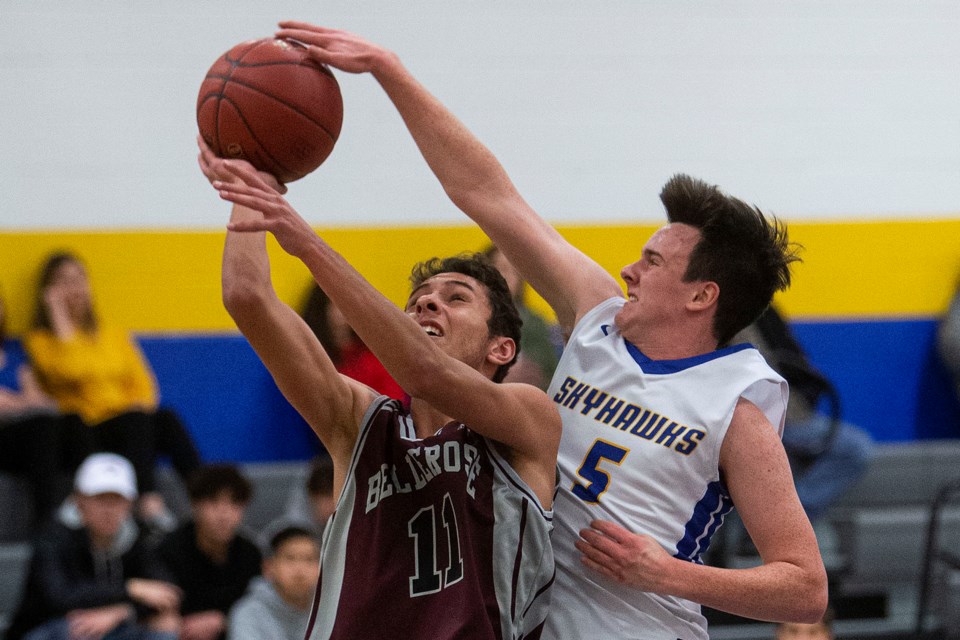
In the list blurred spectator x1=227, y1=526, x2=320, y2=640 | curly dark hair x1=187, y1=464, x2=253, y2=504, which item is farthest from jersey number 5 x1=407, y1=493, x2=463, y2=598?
curly dark hair x1=187, y1=464, x2=253, y2=504

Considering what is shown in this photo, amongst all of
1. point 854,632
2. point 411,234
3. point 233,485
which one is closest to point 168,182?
point 411,234

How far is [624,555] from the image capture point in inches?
106

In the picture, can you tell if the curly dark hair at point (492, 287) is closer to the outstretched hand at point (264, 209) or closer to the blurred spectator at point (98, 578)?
the outstretched hand at point (264, 209)

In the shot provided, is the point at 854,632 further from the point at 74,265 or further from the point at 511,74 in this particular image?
the point at 74,265

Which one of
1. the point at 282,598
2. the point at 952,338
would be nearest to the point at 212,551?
the point at 282,598

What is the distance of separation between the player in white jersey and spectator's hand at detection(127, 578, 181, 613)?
9.26 ft

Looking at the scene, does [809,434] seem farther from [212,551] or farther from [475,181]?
[475,181]

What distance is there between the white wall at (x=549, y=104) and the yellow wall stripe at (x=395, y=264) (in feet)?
0.32

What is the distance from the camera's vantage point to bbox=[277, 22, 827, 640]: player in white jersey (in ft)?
8.96

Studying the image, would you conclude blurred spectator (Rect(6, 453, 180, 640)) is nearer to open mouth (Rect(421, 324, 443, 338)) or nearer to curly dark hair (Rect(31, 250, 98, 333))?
curly dark hair (Rect(31, 250, 98, 333))

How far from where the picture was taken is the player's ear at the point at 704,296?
300 cm

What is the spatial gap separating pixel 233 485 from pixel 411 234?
1708 millimetres

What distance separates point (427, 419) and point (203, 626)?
2.88 metres

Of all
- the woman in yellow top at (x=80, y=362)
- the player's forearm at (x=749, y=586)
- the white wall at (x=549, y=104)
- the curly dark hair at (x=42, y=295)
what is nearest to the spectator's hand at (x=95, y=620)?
the woman in yellow top at (x=80, y=362)
